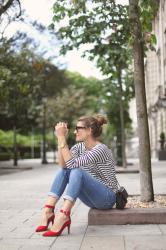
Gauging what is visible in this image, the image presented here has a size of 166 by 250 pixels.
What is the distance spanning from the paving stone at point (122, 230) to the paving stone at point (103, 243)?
0.23 meters

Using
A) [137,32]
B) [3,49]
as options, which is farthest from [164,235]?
[3,49]

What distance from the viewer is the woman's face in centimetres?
667

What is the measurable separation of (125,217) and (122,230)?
35cm

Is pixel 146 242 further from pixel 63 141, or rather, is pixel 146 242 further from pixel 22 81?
pixel 22 81

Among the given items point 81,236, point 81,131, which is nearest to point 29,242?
point 81,236

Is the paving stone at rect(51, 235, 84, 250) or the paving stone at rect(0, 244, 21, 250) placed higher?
the paving stone at rect(51, 235, 84, 250)

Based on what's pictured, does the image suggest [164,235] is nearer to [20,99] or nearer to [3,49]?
[3,49]

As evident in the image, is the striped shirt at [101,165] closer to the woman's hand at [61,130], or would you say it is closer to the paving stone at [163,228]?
the woman's hand at [61,130]

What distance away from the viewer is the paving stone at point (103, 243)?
552cm

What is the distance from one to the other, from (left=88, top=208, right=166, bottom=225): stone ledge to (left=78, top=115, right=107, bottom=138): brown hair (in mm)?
964

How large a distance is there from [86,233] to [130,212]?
0.70 meters

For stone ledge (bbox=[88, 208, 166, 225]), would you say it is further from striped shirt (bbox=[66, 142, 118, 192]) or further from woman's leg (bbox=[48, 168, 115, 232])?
striped shirt (bbox=[66, 142, 118, 192])

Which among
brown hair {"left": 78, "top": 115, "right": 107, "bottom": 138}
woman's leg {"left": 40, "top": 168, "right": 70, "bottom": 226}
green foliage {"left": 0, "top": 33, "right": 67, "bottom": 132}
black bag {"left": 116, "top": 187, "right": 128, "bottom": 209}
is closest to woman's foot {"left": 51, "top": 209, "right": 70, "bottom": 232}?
woman's leg {"left": 40, "top": 168, "right": 70, "bottom": 226}

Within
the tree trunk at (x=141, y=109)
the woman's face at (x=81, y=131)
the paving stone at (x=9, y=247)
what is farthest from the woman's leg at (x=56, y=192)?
the tree trunk at (x=141, y=109)
